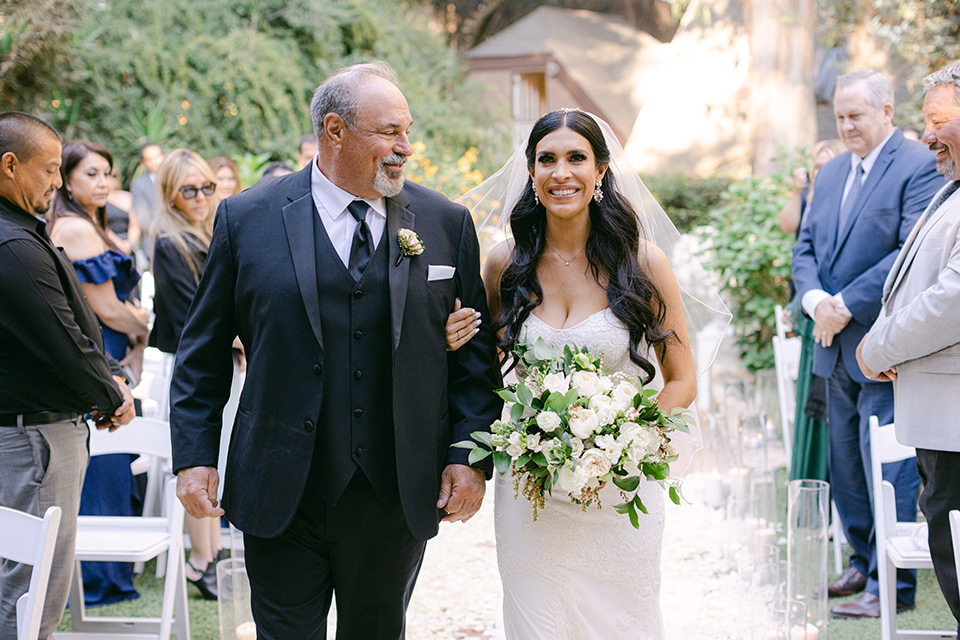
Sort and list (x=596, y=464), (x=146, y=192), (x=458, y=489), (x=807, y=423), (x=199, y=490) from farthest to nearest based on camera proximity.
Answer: (x=146, y=192)
(x=807, y=423)
(x=458, y=489)
(x=199, y=490)
(x=596, y=464)

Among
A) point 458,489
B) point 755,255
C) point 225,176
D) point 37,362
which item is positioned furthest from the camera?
point 755,255

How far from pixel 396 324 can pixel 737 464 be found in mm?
3863

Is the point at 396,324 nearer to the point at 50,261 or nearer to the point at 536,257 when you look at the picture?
the point at 536,257

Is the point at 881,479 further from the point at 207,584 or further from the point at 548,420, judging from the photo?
the point at 207,584

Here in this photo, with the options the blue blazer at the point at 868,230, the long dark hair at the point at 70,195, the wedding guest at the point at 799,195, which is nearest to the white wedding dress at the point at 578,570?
the blue blazer at the point at 868,230

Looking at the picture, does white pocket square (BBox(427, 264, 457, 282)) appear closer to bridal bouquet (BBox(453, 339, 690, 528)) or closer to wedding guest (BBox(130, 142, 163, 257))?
bridal bouquet (BBox(453, 339, 690, 528))

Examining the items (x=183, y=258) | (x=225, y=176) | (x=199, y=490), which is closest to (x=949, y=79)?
(x=199, y=490)

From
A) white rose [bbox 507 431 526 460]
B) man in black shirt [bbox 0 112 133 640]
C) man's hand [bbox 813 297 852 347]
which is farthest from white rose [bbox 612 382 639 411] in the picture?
man's hand [bbox 813 297 852 347]

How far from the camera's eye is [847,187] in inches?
190

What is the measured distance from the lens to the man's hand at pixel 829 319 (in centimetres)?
457

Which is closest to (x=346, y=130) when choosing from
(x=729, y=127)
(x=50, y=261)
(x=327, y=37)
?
(x=50, y=261)

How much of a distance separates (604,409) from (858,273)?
2.64 meters

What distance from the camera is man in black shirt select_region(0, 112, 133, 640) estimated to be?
121 inches

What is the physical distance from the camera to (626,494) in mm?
2938
